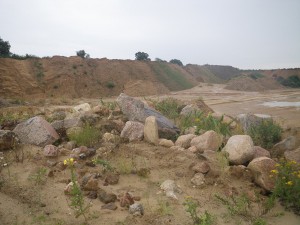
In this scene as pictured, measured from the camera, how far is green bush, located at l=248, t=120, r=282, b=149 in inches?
256

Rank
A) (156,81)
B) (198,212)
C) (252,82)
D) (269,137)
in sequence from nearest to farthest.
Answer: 1. (198,212)
2. (269,137)
3. (156,81)
4. (252,82)

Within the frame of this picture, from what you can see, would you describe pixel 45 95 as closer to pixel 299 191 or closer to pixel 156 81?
pixel 156 81

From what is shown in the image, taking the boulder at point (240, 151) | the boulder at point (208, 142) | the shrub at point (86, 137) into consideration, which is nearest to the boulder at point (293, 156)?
the boulder at point (240, 151)

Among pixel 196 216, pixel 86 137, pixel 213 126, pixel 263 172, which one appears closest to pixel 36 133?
pixel 86 137

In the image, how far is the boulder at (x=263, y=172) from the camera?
3795 mm

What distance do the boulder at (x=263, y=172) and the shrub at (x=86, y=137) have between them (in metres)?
2.71

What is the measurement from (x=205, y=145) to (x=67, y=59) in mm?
27152

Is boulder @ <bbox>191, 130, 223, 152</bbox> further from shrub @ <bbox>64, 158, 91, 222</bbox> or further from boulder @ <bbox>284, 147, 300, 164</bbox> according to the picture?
shrub @ <bbox>64, 158, 91, 222</bbox>

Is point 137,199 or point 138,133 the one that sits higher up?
point 138,133

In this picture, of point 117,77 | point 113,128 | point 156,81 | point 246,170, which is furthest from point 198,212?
point 156,81

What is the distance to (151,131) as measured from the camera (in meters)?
5.40

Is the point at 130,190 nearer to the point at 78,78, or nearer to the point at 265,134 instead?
the point at 265,134

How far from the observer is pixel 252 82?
38750 mm

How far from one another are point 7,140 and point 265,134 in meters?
5.43
